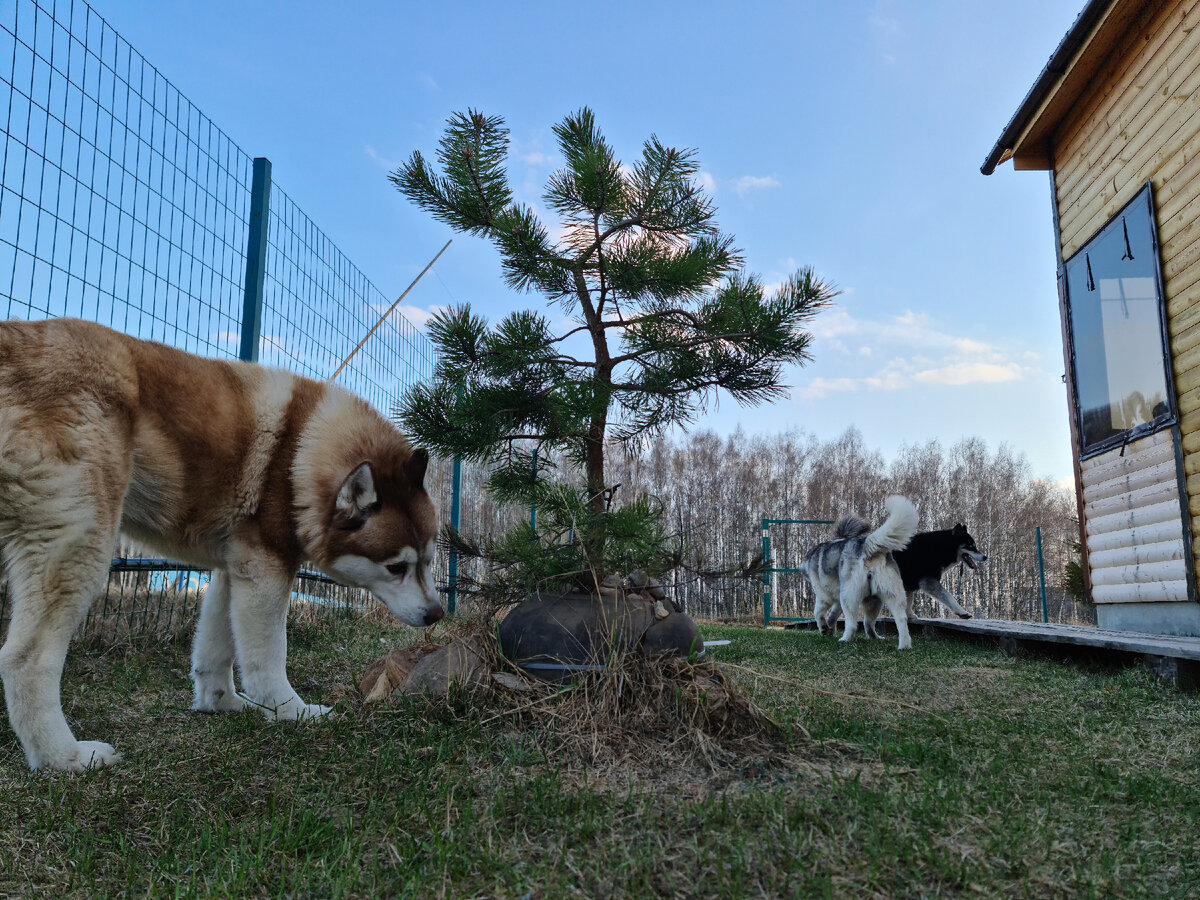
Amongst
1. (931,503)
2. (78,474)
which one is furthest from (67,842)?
(931,503)

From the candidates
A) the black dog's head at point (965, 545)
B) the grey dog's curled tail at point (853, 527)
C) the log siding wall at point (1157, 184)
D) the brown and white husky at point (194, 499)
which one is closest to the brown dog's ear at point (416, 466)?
the brown and white husky at point (194, 499)

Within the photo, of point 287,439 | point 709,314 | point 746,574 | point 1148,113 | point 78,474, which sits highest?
point 1148,113

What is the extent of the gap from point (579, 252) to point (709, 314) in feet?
2.23

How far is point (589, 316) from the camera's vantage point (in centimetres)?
368

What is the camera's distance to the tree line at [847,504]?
14430mm

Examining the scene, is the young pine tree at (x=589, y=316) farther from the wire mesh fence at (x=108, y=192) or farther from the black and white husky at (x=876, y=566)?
the black and white husky at (x=876, y=566)

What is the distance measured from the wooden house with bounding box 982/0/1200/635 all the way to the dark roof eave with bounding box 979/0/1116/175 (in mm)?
A: 13

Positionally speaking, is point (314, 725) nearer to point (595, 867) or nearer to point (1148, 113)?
point (595, 867)

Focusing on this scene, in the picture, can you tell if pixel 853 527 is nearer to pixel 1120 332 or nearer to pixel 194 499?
pixel 1120 332

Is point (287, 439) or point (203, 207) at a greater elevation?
point (203, 207)

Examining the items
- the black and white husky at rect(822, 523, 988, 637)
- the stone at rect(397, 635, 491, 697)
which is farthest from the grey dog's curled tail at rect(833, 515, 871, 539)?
the stone at rect(397, 635, 491, 697)

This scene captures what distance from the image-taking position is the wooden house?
16.3ft

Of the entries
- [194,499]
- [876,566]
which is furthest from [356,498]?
[876,566]

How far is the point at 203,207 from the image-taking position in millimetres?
4352
